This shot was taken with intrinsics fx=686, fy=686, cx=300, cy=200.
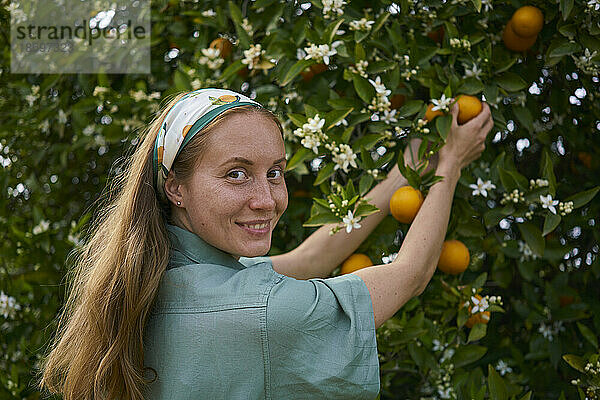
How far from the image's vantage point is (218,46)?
2096 mm

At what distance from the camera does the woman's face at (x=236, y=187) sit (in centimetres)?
125

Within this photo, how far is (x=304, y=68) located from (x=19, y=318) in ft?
4.24

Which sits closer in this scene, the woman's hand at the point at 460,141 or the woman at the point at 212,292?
the woman at the point at 212,292

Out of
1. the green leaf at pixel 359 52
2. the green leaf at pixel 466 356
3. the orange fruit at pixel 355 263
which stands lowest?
the green leaf at pixel 466 356

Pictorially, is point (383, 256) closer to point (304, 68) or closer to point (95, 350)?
point (304, 68)

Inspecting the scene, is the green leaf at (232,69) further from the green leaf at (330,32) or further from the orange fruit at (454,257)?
the orange fruit at (454,257)

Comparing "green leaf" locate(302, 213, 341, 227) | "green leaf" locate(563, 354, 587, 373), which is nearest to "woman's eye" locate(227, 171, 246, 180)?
"green leaf" locate(302, 213, 341, 227)

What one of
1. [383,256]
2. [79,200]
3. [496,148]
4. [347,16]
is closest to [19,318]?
[79,200]

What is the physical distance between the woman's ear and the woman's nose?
146mm

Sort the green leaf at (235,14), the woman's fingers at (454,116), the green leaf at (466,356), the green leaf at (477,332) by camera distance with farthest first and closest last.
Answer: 1. the green leaf at (235,14)
2. the green leaf at (466,356)
3. the green leaf at (477,332)
4. the woman's fingers at (454,116)

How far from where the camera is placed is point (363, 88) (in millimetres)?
1640

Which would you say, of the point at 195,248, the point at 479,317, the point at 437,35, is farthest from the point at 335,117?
the point at 479,317

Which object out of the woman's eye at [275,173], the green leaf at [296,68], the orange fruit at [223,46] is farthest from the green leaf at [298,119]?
the orange fruit at [223,46]

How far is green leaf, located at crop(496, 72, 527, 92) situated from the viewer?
169 centimetres
